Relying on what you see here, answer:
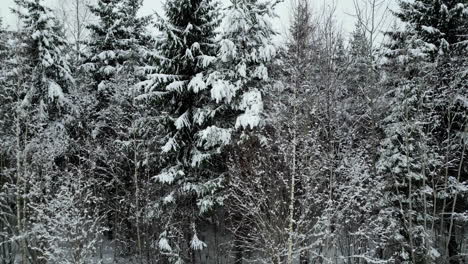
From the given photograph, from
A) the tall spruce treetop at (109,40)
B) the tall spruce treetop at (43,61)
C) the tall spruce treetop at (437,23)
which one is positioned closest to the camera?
the tall spruce treetop at (437,23)

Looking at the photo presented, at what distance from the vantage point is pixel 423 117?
13.5 meters

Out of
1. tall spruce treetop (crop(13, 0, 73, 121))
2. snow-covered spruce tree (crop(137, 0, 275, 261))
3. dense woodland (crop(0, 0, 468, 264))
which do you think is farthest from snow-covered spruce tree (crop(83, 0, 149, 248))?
snow-covered spruce tree (crop(137, 0, 275, 261))

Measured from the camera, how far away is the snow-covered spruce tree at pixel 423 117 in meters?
12.8

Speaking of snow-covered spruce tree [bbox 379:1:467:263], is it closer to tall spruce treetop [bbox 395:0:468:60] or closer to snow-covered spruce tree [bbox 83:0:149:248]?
tall spruce treetop [bbox 395:0:468:60]

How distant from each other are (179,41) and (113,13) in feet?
23.1

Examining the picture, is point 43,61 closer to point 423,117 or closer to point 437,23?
point 423,117

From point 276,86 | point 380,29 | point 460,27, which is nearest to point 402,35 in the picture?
point 380,29

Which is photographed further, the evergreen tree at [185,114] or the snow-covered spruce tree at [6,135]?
the snow-covered spruce tree at [6,135]

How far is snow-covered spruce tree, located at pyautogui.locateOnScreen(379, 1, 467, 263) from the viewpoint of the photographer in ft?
41.9

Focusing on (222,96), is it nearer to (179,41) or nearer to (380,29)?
(179,41)

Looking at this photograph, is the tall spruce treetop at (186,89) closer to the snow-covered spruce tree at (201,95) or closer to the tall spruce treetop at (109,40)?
the snow-covered spruce tree at (201,95)

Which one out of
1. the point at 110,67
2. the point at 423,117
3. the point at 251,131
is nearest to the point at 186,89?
the point at 251,131

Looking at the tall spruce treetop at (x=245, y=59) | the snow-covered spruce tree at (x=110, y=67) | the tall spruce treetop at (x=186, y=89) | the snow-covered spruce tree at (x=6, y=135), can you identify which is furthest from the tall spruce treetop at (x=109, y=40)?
the tall spruce treetop at (x=245, y=59)

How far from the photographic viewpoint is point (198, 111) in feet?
46.4
